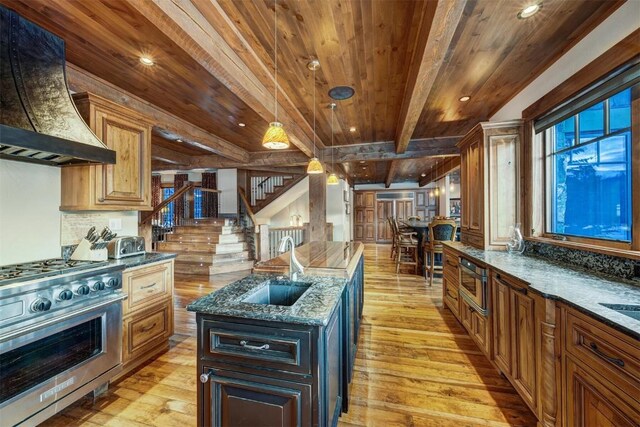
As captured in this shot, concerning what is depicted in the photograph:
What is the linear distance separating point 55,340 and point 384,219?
985 centimetres

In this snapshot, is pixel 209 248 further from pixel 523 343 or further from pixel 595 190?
pixel 595 190

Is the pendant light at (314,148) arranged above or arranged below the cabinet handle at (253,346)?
above

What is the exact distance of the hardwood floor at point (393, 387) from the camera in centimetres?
168

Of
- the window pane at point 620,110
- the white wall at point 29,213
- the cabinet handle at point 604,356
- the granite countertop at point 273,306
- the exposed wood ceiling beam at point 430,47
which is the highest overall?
the exposed wood ceiling beam at point 430,47

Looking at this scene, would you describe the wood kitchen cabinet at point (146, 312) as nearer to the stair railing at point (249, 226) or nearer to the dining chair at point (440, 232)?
the stair railing at point (249, 226)

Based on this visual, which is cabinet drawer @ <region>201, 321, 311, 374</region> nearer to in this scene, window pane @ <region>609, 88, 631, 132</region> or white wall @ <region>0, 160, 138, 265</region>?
white wall @ <region>0, 160, 138, 265</region>

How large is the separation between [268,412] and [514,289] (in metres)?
1.71

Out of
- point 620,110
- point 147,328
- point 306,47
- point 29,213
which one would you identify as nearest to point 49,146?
point 29,213

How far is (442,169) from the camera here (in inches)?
278

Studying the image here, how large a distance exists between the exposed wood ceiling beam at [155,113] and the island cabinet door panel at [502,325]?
3721 millimetres

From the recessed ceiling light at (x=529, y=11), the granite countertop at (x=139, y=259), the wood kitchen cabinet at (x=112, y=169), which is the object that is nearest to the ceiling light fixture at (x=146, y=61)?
the wood kitchen cabinet at (x=112, y=169)

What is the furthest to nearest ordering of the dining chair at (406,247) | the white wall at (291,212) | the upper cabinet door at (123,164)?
the white wall at (291,212)
the dining chair at (406,247)
the upper cabinet door at (123,164)

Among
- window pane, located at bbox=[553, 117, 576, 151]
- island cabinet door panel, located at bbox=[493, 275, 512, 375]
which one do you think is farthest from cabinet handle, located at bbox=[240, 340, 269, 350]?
window pane, located at bbox=[553, 117, 576, 151]

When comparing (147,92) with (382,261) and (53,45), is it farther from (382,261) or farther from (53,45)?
(382,261)
